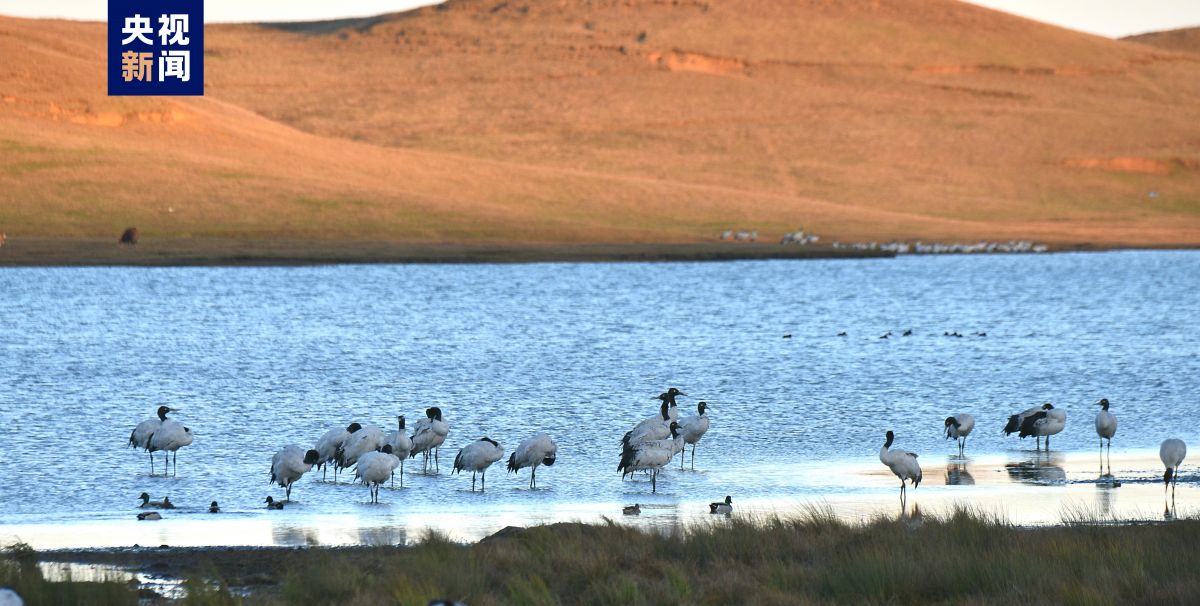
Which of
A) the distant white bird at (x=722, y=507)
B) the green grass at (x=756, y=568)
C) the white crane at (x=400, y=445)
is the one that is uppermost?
the white crane at (x=400, y=445)

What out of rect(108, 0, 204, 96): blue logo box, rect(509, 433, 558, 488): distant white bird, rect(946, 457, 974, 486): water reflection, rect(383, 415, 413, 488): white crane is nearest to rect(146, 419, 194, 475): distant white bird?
rect(383, 415, 413, 488): white crane

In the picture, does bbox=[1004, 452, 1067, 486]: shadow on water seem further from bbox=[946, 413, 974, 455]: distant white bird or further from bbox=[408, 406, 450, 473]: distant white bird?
bbox=[408, 406, 450, 473]: distant white bird

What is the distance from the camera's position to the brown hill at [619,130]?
90.4 m

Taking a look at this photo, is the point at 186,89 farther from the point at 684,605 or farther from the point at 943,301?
the point at 684,605

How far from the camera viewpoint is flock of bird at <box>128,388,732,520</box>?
57.3ft

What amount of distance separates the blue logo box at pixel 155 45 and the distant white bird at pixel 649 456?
57.2 meters

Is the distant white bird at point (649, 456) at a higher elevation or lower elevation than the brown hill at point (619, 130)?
lower

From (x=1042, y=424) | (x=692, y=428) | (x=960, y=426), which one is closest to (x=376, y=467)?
(x=692, y=428)

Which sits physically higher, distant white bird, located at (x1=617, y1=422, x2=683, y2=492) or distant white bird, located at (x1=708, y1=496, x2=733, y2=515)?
distant white bird, located at (x1=617, y1=422, x2=683, y2=492)

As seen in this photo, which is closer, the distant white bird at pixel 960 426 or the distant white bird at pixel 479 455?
the distant white bird at pixel 479 455

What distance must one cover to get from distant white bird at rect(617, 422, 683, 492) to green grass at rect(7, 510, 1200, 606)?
185 inches

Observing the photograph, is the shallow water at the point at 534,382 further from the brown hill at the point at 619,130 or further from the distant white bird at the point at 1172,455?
the brown hill at the point at 619,130

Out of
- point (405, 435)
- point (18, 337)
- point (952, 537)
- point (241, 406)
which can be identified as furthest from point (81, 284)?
point (952, 537)

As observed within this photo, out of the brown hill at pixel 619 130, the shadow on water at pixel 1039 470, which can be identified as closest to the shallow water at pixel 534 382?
the shadow on water at pixel 1039 470
